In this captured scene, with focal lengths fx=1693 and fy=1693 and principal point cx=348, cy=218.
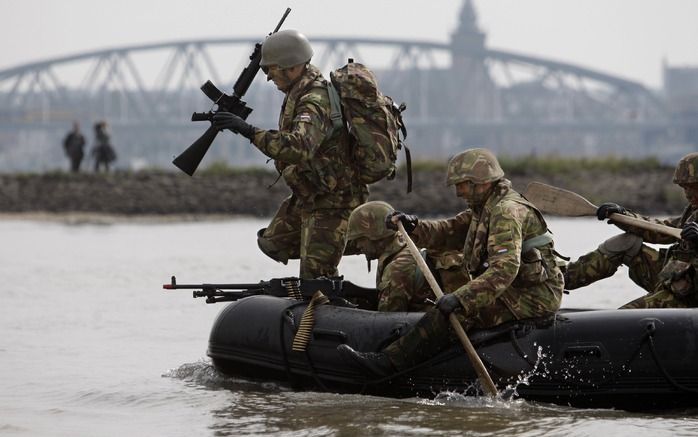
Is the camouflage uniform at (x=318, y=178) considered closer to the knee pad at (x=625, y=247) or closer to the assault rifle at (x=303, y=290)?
the assault rifle at (x=303, y=290)

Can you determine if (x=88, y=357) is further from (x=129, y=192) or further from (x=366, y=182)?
(x=129, y=192)

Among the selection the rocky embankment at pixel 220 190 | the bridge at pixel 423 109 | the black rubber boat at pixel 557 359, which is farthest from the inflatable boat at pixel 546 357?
the bridge at pixel 423 109

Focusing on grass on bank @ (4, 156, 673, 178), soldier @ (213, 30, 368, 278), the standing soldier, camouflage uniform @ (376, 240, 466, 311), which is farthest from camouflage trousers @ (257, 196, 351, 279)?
the standing soldier

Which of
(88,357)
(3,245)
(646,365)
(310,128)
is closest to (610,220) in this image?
(646,365)

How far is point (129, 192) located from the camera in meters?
35.2

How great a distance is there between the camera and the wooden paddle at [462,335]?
8.75 m

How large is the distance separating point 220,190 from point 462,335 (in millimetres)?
26765

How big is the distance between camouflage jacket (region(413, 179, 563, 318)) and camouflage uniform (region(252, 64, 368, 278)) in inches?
38.2

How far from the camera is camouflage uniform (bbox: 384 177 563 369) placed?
855 centimetres

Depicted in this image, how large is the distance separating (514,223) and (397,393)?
4.31 feet

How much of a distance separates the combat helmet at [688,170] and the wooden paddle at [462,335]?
1565 mm

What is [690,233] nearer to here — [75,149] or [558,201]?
[558,201]

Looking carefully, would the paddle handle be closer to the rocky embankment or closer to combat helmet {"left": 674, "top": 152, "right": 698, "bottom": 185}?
combat helmet {"left": 674, "top": 152, "right": 698, "bottom": 185}

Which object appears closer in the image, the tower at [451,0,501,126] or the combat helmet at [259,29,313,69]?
the combat helmet at [259,29,313,69]
